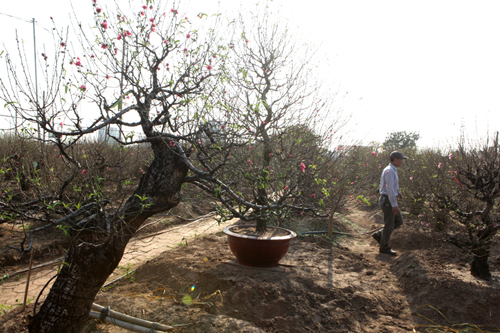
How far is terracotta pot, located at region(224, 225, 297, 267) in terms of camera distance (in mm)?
3846

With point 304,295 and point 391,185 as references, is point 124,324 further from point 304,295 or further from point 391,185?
point 391,185

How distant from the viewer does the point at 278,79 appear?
5535 millimetres

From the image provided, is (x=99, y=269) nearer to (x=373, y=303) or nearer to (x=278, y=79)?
(x=373, y=303)

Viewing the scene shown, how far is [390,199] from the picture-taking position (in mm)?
4988

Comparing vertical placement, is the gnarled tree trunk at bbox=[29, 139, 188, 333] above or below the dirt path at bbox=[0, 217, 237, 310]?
above

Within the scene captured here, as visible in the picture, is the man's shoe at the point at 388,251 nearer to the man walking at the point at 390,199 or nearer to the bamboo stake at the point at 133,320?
the man walking at the point at 390,199

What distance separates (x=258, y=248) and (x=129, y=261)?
2.14 meters

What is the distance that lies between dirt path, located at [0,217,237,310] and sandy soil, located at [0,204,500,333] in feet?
1.41

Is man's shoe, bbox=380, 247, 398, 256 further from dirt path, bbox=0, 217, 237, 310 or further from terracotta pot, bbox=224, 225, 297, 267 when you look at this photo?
dirt path, bbox=0, 217, 237, 310

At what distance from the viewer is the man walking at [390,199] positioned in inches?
→ 197

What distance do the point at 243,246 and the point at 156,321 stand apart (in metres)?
1.42

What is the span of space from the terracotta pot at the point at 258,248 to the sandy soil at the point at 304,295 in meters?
0.12

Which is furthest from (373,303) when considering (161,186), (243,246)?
(161,186)

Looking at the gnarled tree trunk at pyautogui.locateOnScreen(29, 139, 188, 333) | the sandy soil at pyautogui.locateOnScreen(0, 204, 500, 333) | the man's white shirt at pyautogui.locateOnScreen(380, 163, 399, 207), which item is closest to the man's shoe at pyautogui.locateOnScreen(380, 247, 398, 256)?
the sandy soil at pyautogui.locateOnScreen(0, 204, 500, 333)
